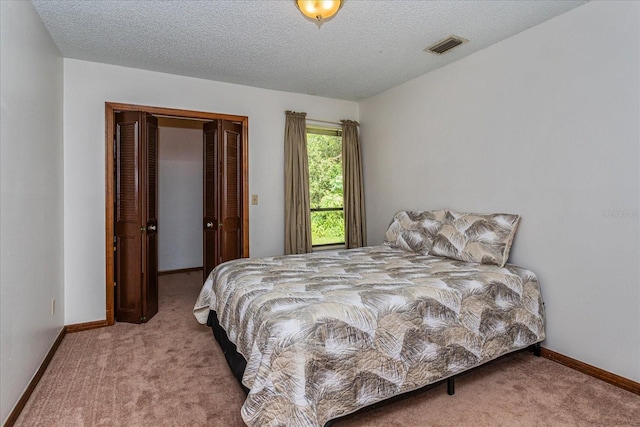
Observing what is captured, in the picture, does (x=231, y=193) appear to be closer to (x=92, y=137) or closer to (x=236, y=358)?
(x=92, y=137)

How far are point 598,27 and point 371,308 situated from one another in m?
2.48

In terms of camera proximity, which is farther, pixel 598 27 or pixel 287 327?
pixel 598 27

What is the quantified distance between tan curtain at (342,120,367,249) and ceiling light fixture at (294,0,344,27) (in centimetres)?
250

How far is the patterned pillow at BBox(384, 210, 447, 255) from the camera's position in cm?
332

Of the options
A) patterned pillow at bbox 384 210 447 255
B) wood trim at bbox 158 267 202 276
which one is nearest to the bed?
patterned pillow at bbox 384 210 447 255

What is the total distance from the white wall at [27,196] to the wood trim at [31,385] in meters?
0.04

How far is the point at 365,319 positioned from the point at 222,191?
8.74ft

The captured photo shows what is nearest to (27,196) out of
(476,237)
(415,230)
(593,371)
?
(415,230)

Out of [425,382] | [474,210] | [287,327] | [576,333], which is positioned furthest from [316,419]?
[474,210]

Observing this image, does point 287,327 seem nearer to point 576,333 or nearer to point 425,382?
point 425,382

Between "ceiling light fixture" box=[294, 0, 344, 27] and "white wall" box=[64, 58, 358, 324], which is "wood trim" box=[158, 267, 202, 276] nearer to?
"white wall" box=[64, 58, 358, 324]

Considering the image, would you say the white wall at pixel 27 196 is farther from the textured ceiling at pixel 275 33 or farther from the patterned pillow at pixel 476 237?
the patterned pillow at pixel 476 237

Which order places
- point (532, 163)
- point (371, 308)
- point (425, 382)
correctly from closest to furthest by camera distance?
point (371, 308), point (425, 382), point (532, 163)

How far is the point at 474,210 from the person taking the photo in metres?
3.25
